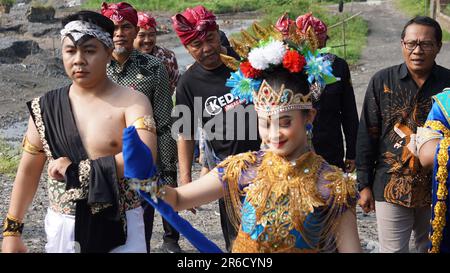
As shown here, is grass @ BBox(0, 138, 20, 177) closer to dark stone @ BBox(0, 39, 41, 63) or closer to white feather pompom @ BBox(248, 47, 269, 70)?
white feather pompom @ BBox(248, 47, 269, 70)

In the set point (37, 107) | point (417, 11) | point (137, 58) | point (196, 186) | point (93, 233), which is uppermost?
point (417, 11)

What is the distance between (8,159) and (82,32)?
6.17 meters

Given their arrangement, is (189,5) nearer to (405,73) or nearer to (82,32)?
(405,73)

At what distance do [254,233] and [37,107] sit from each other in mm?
1348

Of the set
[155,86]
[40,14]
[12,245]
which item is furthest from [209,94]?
[40,14]

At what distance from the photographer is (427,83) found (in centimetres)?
477

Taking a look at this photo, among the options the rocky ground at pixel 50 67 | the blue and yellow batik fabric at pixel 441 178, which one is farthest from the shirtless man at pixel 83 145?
the rocky ground at pixel 50 67

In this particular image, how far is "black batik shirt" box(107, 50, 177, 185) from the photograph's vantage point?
17.1 ft

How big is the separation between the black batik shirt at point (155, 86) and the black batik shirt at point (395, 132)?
1354mm

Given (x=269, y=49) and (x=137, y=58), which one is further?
(x=137, y=58)

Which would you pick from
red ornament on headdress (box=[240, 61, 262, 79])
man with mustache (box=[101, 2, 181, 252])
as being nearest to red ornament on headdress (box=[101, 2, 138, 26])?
man with mustache (box=[101, 2, 181, 252])

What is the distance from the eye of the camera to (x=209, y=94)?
5.22 meters
